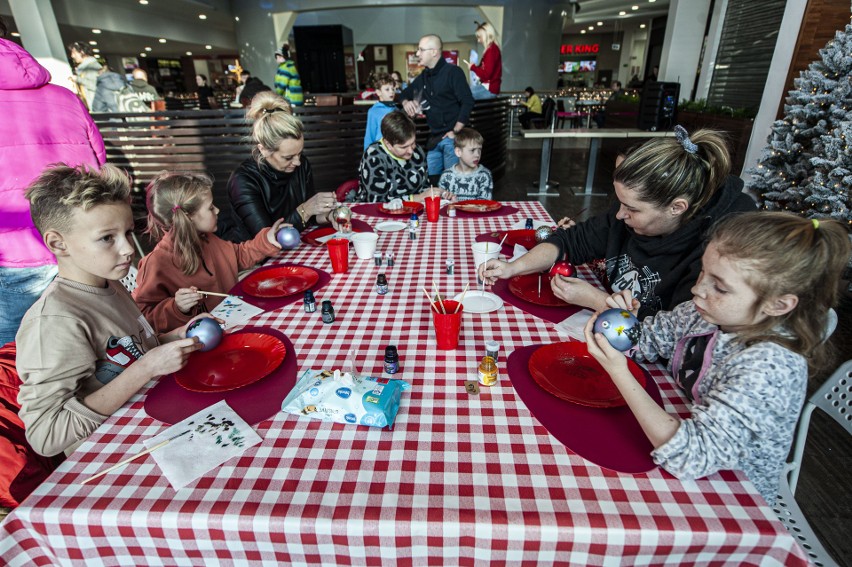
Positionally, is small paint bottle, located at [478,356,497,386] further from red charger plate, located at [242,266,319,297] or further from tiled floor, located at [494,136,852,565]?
tiled floor, located at [494,136,852,565]

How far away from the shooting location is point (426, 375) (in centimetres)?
119

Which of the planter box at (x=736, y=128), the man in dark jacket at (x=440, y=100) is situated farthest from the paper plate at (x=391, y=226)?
the planter box at (x=736, y=128)

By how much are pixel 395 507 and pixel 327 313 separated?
2.53 feet

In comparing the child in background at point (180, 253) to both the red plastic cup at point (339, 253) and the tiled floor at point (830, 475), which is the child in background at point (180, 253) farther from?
the tiled floor at point (830, 475)

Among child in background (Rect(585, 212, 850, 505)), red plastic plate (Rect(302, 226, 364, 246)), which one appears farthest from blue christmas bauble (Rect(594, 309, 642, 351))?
red plastic plate (Rect(302, 226, 364, 246))

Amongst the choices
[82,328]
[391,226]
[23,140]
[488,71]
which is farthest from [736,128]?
[23,140]

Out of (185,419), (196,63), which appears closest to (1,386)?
(185,419)

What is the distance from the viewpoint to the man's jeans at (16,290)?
2.02 m

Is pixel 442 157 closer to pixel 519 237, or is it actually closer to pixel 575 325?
pixel 519 237

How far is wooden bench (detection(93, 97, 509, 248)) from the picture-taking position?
5035 mm

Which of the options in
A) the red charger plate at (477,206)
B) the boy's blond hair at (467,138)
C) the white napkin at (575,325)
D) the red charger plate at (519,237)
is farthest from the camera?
the boy's blond hair at (467,138)

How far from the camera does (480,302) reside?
1.59 m

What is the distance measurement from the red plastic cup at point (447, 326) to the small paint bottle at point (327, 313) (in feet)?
1.24

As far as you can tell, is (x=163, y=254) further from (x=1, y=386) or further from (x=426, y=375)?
(x=426, y=375)
